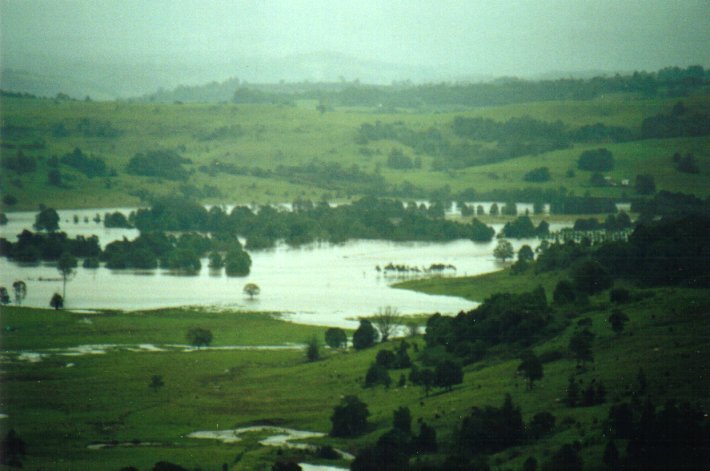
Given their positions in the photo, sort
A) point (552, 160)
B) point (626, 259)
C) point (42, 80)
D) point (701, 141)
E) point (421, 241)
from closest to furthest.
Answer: point (626, 259) < point (701, 141) < point (421, 241) < point (552, 160) < point (42, 80)

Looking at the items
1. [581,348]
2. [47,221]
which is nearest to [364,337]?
[581,348]

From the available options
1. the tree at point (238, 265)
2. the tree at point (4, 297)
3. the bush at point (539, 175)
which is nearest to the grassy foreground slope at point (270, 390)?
the tree at point (4, 297)

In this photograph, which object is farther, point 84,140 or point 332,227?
point 84,140

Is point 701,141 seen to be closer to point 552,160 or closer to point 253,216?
point 552,160

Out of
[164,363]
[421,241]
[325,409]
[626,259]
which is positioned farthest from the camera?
[421,241]

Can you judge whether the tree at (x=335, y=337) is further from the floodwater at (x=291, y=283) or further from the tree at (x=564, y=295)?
the tree at (x=564, y=295)

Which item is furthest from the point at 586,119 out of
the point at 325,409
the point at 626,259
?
the point at 325,409

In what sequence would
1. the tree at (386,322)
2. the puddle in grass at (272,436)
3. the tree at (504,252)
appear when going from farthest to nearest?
the tree at (504,252), the tree at (386,322), the puddle in grass at (272,436)
